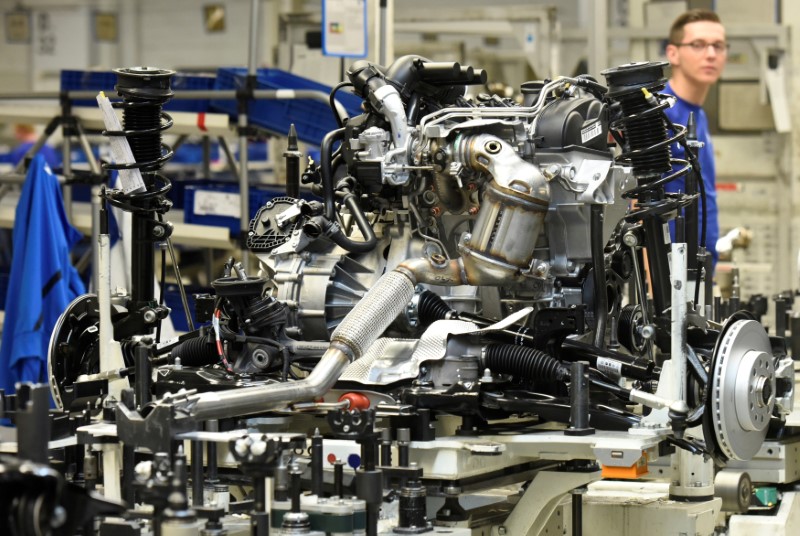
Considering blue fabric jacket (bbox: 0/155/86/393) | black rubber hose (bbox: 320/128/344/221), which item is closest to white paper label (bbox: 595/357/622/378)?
black rubber hose (bbox: 320/128/344/221)

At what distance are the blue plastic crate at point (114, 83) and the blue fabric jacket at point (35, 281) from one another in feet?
4.21

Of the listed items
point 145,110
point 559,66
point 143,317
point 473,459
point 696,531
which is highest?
point 559,66

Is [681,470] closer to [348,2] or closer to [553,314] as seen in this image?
[553,314]

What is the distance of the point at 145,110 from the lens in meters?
4.81

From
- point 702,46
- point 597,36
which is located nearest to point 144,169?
point 702,46

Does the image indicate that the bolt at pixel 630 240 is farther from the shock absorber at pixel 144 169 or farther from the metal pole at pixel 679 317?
the shock absorber at pixel 144 169

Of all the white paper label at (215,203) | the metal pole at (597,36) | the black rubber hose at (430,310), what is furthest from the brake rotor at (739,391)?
the metal pole at (597,36)

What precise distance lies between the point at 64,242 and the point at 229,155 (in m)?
2.61

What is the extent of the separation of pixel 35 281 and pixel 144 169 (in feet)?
7.47

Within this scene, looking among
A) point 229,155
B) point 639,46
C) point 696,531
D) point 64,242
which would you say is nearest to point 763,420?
point 696,531

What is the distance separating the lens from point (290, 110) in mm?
8227

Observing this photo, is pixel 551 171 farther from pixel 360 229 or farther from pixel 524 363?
pixel 360 229

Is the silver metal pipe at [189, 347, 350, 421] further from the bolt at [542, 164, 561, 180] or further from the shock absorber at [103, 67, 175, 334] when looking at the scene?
the shock absorber at [103, 67, 175, 334]

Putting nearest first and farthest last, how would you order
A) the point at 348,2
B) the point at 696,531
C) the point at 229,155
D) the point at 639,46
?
the point at 696,531 → the point at 348,2 → the point at 229,155 → the point at 639,46
